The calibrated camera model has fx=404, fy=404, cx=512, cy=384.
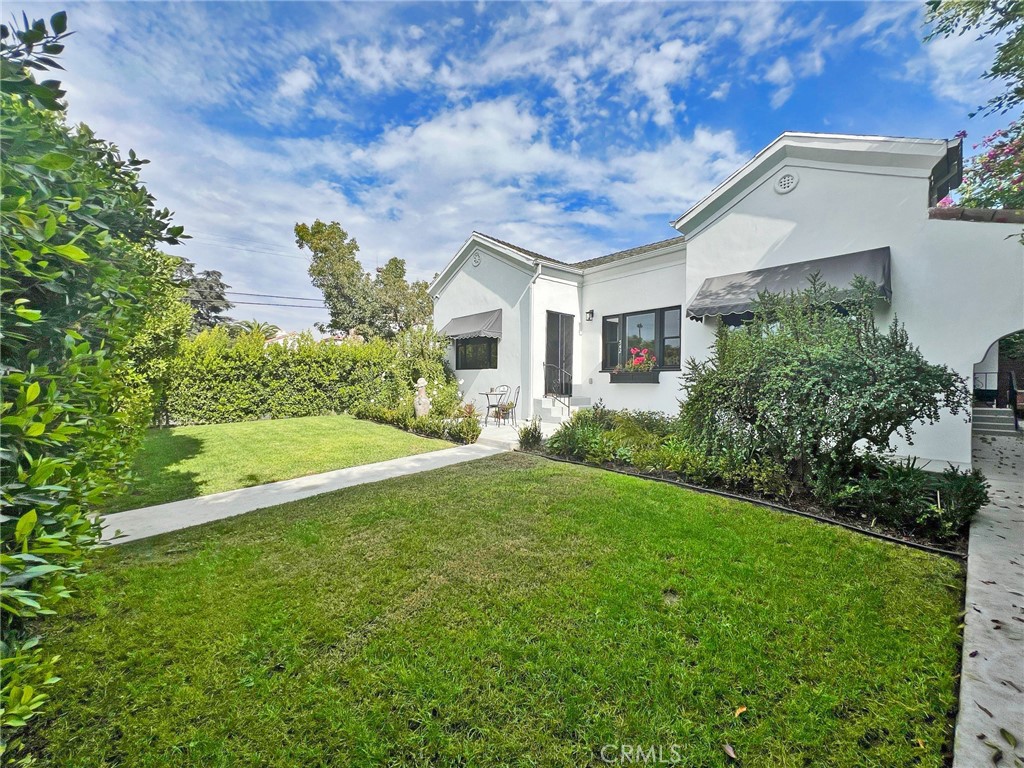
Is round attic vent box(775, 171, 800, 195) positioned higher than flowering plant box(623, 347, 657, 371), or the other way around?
round attic vent box(775, 171, 800, 195)

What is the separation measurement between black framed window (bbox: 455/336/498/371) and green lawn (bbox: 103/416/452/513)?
5509mm

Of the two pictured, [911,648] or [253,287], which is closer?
[911,648]

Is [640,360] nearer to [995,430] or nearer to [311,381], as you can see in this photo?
[995,430]

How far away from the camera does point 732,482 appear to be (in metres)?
6.51

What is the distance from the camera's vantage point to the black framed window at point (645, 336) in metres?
13.1

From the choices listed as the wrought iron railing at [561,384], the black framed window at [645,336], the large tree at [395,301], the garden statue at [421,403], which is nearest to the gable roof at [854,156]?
the black framed window at [645,336]

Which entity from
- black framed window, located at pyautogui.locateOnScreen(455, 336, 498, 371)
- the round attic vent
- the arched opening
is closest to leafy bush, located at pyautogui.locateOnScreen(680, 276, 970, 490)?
the arched opening

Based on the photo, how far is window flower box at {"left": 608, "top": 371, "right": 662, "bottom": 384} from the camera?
513 inches

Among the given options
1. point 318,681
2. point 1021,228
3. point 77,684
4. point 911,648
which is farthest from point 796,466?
point 77,684

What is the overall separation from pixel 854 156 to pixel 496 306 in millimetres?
11488

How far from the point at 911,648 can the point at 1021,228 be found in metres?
8.66

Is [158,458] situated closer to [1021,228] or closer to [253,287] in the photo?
[1021,228]

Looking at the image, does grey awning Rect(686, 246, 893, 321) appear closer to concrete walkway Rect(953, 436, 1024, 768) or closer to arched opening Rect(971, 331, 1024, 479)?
arched opening Rect(971, 331, 1024, 479)

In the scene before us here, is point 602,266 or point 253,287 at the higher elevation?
point 253,287
